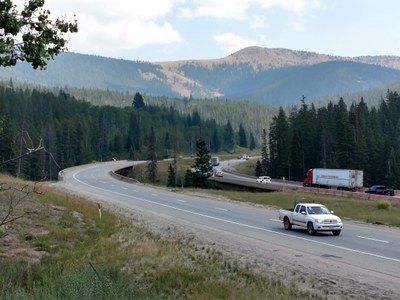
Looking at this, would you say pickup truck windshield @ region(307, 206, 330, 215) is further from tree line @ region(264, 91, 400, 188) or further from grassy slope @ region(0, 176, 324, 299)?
tree line @ region(264, 91, 400, 188)

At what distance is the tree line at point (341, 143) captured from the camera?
93875 millimetres

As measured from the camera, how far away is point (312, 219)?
2462 centimetres

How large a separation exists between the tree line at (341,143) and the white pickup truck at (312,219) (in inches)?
2708

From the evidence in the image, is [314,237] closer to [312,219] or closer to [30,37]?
[312,219]

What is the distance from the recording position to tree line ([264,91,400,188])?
93875 mm

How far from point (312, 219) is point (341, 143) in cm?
7413

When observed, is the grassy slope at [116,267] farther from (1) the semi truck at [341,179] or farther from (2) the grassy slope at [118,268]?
(1) the semi truck at [341,179]

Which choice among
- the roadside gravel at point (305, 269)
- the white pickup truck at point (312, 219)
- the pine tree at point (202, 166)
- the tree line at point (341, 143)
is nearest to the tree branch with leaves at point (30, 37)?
the roadside gravel at point (305, 269)

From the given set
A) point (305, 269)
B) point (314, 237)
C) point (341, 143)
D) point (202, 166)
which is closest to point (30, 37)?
point (305, 269)

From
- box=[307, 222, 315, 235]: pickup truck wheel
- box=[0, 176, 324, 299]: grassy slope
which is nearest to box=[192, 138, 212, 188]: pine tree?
box=[307, 222, 315, 235]: pickup truck wheel

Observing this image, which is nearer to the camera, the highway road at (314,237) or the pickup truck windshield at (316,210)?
the highway road at (314,237)

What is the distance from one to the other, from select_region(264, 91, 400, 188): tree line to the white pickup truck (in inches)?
2708

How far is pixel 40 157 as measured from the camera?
94562 mm

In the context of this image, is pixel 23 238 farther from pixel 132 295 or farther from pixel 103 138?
pixel 103 138
